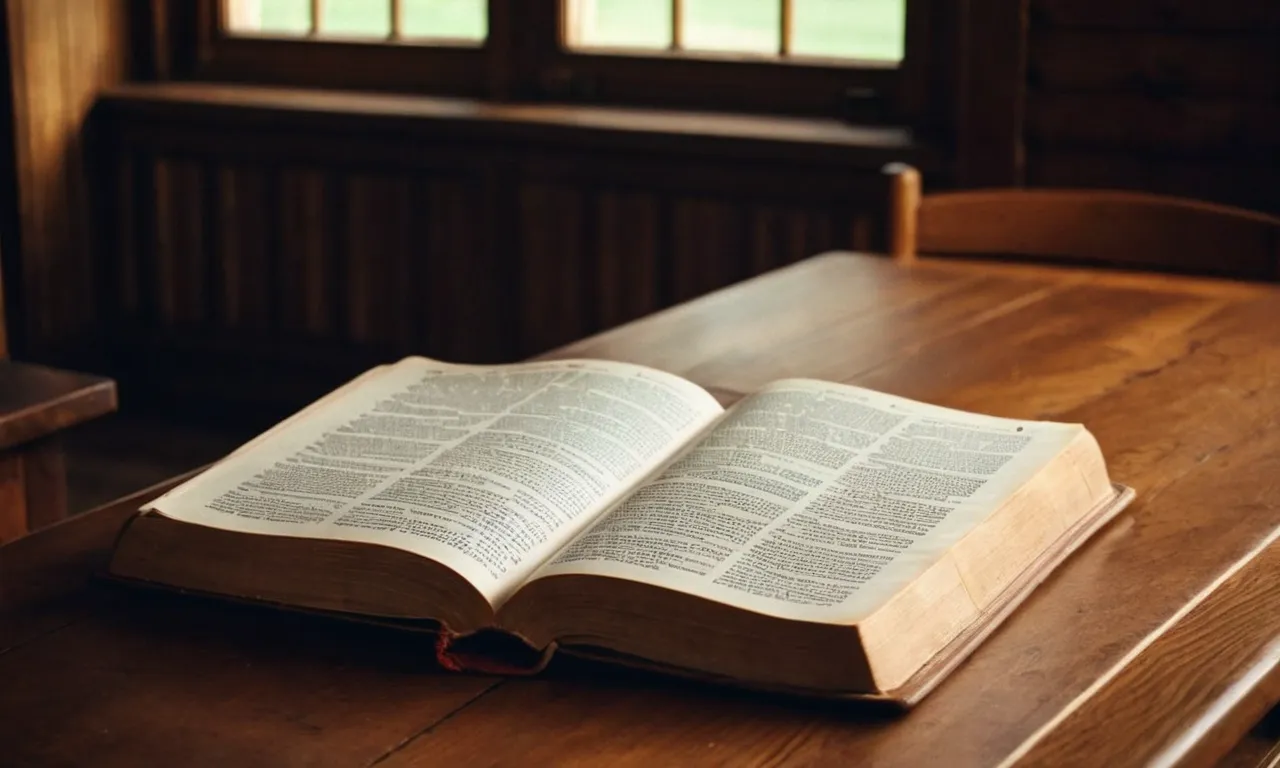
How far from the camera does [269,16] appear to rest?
4086 mm

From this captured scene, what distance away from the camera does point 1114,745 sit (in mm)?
754

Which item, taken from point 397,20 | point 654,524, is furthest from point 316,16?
point 654,524

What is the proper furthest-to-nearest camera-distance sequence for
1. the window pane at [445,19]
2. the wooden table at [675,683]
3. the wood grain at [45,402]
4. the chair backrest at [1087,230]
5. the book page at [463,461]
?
the window pane at [445,19] < the chair backrest at [1087,230] < the wood grain at [45,402] < the book page at [463,461] < the wooden table at [675,683]

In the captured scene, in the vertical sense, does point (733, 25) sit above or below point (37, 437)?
above

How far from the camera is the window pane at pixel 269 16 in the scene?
404 cm

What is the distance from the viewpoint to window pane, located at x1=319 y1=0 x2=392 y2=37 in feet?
12.9

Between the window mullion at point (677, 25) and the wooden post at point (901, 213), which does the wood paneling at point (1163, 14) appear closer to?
the window mullion at point (677, 25)

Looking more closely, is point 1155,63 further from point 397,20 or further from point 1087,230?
point 397,20

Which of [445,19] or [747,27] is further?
[445,19]

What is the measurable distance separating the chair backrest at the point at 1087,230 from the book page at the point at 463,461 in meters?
0.95

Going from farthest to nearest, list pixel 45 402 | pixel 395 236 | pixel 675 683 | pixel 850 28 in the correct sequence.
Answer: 1. pixel 395 236
2. pixel 850 28
3. pixel 45 402
4. pixel 675 683

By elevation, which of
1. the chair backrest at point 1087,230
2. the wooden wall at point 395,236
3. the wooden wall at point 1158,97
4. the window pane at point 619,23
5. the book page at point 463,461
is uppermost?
the window pane at point 619,23

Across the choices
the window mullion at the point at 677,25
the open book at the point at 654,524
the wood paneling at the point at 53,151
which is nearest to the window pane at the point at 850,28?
the window mullion at the point at 677,25

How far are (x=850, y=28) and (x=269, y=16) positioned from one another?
1.47 m
